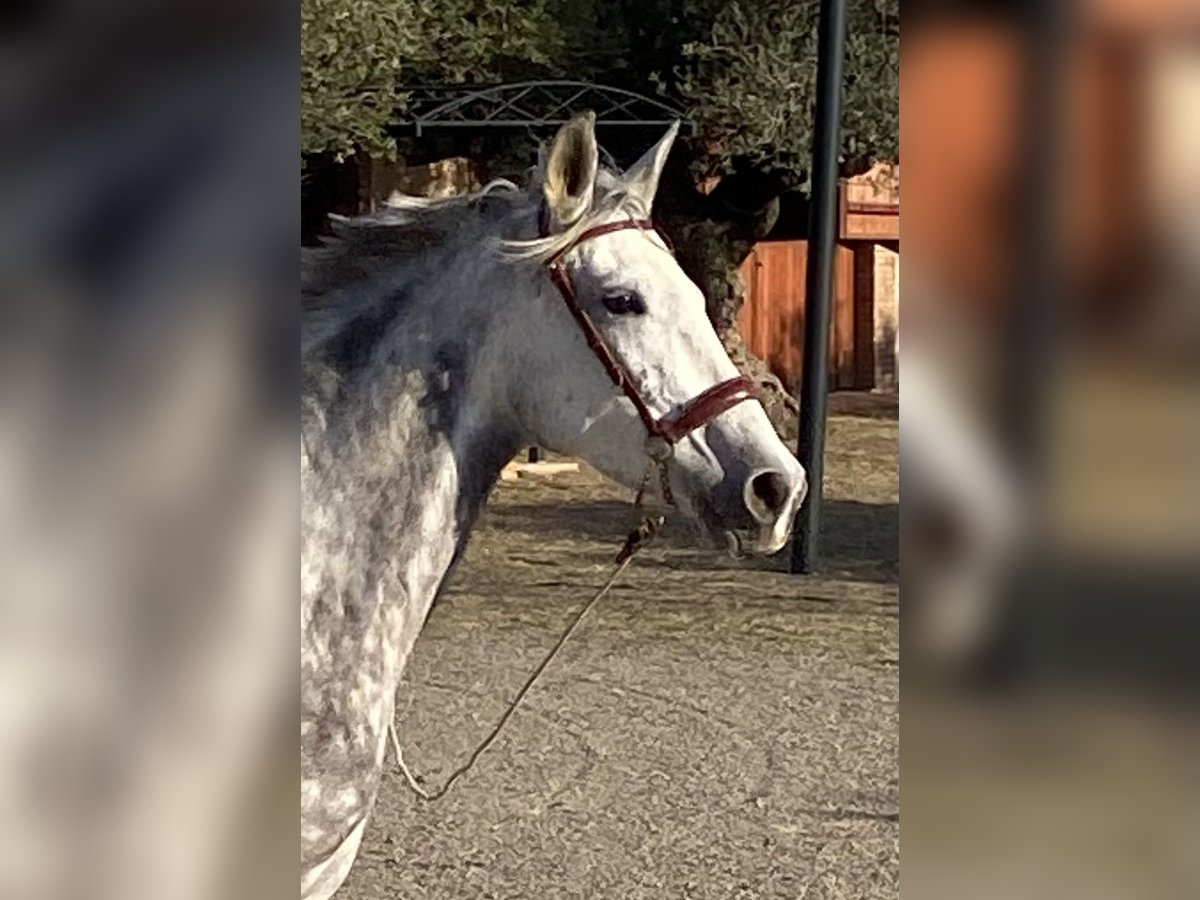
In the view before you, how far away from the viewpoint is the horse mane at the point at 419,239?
7.66ft

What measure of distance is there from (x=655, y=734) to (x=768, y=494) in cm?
283

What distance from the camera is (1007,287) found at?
75cm

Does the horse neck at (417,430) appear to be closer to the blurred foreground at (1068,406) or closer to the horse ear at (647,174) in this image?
the horse ear at (647,174)

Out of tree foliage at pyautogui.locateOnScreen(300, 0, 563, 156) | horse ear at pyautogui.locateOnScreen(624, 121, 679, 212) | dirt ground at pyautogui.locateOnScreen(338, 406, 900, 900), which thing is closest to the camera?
horse ear at pyautogui.locateOnScreen(624, 121, 679, 212)

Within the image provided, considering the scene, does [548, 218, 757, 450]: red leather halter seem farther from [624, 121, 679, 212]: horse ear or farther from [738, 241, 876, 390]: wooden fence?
[738, 241, 876, 390]: wooden fence

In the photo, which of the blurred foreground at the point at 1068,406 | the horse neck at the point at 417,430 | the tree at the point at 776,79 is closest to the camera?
the blurred foreground at the point at 1068,406

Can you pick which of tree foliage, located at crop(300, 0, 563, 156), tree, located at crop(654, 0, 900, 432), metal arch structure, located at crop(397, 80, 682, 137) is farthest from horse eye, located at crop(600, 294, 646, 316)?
tree, located at crop(654, 0, 900, 432)

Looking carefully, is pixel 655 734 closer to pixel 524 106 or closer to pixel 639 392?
pixel 639 392

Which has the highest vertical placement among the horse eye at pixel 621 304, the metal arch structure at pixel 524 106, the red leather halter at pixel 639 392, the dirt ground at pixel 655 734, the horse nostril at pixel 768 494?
the metal arch structure at pixel 524 106

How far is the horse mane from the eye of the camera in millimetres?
2334

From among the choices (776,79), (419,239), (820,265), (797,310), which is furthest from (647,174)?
(797,310)

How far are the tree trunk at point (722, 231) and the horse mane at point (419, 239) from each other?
992cm

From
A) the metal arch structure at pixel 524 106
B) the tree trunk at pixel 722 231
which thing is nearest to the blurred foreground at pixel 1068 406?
the metal arch structure at pixel 524 106

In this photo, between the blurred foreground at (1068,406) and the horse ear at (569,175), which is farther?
the horse ear at (569,175)
